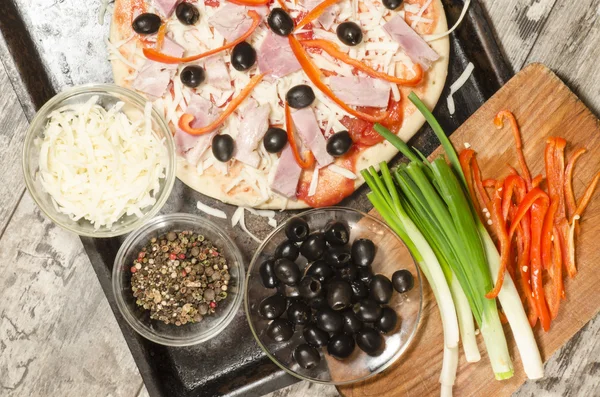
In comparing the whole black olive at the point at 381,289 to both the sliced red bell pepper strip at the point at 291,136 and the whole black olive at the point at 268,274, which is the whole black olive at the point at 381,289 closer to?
the whole black olive at the point at 268,274

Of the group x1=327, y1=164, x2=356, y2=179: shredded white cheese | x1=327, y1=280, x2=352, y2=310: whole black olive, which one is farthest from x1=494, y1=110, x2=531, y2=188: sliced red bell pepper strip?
x1=327, y1=280, x2=352, y2=310: whole black olive

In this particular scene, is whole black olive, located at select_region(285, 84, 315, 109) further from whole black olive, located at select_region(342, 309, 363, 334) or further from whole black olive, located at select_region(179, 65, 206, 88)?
whole black olive, located at select_region(342, 309, 363, 334)

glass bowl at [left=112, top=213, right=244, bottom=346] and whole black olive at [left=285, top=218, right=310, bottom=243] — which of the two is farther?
glass bowl at [left=112, top=213, right=244, bottom=346]

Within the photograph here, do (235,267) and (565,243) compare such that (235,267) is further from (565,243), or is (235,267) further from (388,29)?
(565,243)

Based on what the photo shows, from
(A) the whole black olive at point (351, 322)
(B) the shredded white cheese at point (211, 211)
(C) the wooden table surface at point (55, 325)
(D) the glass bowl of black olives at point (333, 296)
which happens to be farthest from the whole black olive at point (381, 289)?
(B) the shredded white cheese at point (211, 211)

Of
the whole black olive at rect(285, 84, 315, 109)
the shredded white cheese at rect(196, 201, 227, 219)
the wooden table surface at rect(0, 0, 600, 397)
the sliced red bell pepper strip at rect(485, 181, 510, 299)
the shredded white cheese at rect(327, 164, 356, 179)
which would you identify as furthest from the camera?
the wooden table surface at rect(0, 0, 600, 397)
